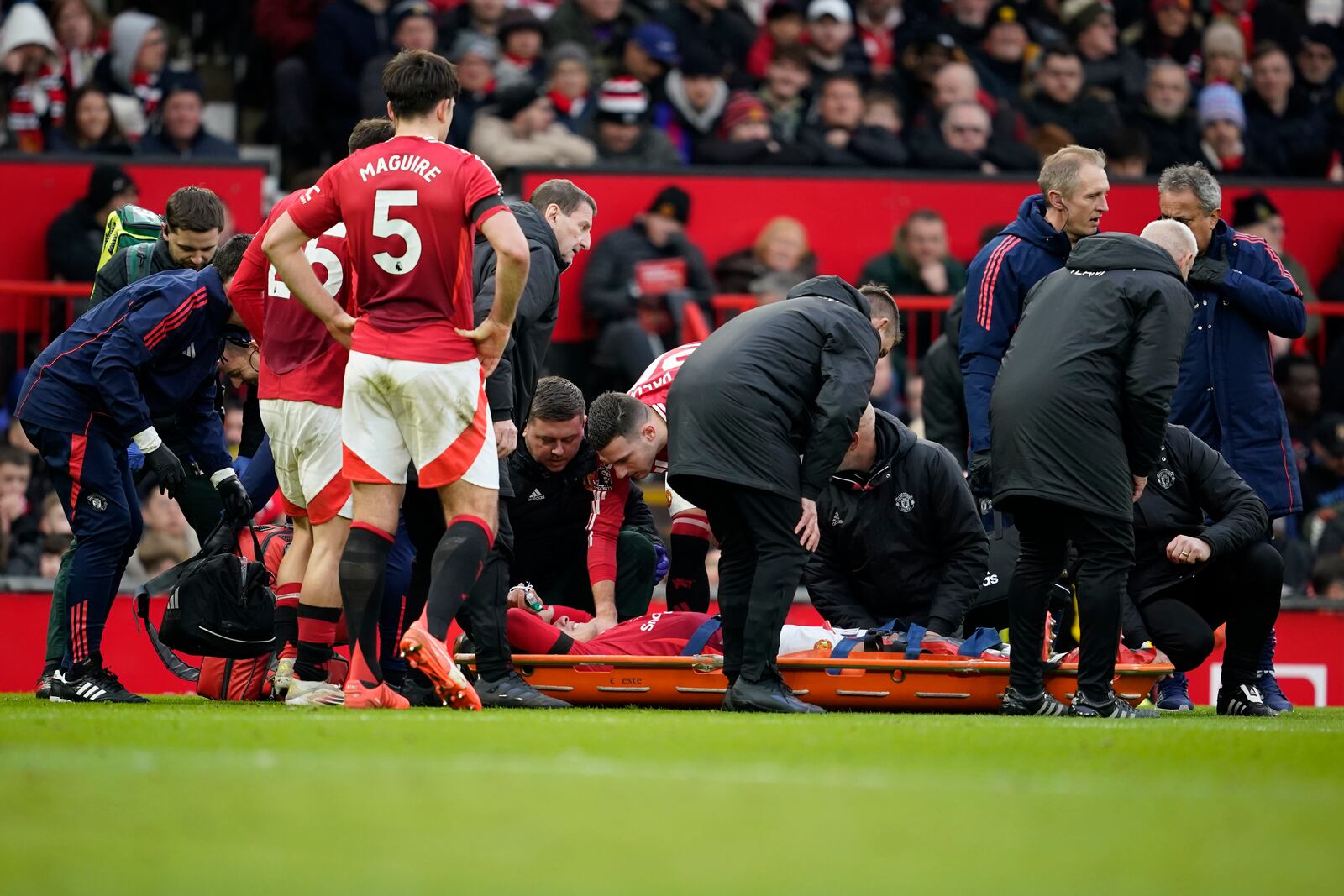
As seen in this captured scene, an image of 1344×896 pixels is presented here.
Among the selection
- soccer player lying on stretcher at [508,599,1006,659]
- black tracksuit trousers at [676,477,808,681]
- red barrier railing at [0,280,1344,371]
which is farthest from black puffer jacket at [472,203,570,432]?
red barrier railing at [0,280,1344,371]

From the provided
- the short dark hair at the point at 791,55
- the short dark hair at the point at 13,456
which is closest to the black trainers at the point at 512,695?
the short dark hair at the point at 13,456

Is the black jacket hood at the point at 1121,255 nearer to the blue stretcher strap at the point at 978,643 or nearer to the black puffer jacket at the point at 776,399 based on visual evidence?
the black puffer jacket at the point at 776,399

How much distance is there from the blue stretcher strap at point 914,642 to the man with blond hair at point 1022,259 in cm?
95

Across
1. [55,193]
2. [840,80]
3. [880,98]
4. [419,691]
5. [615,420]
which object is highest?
[840,80]

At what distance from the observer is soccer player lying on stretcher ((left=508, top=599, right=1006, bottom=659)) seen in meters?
7.74

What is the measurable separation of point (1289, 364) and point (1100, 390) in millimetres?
7094

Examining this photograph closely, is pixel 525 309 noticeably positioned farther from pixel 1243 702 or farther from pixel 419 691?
pixel 1243 702

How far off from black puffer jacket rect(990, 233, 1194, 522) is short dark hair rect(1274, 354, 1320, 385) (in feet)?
22.3

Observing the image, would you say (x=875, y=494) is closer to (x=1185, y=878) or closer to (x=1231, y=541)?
(x=1231, y=541)

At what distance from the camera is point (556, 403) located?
8.35 m

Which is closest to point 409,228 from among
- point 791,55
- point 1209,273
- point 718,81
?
point 1209,273

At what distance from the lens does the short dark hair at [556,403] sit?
27.4 ft

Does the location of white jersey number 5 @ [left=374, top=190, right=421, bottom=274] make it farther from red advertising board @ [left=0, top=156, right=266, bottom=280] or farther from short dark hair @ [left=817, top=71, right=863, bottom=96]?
short dark hair @ [left=817, top=71, right=863, bottom=96]

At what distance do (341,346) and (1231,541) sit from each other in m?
3.75
